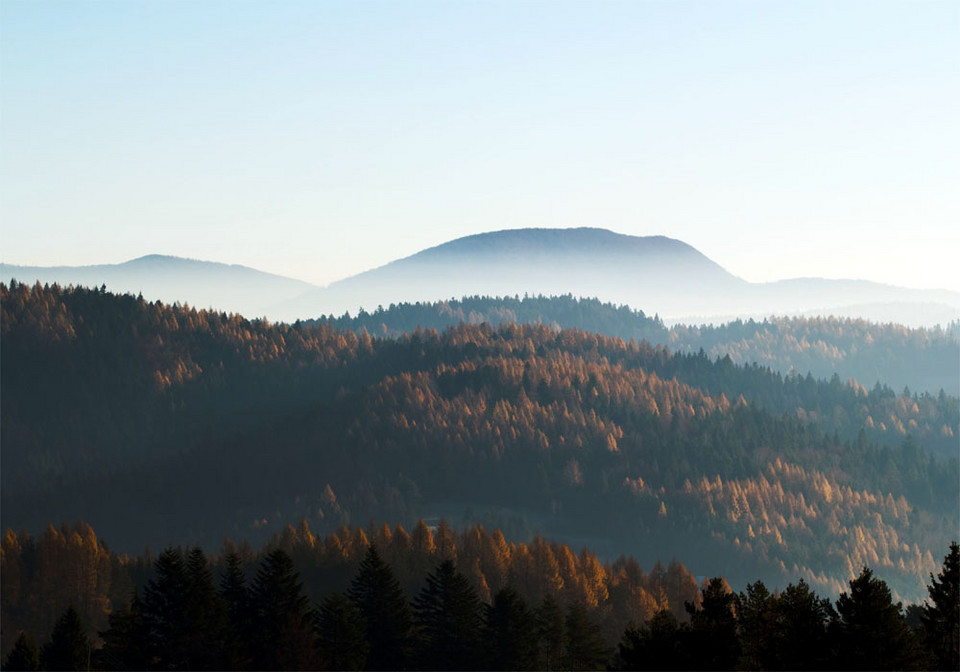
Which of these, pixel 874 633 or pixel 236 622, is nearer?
pixel 874 633

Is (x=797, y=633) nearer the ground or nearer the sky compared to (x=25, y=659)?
nearer the sky

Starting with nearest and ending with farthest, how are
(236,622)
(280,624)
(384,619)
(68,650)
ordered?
1. (68,650)
2. (280,624)
3. (236,622)
4. (384,619)

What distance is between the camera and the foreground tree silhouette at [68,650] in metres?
111

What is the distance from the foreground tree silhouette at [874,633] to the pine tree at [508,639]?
1978 inches

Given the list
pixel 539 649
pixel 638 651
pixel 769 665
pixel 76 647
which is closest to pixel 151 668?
pixel 76 647

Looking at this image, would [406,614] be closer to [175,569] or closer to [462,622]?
[462,622]

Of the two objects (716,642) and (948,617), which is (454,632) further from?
(948,617)

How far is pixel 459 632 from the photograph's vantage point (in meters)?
121

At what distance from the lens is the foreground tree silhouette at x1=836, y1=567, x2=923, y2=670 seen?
227 ft

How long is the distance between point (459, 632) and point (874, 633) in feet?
189

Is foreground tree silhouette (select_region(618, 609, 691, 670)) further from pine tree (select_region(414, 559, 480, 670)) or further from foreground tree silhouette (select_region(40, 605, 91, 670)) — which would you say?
foreground tree silhouette (select_region(40, 605, 91, 670))

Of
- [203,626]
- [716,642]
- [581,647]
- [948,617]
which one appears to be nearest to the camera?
[716,642]

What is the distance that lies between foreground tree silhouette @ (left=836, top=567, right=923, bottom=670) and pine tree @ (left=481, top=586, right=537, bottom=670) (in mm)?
50234

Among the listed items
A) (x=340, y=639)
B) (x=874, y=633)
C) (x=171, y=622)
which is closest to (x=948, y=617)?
(x=874, y=633)
